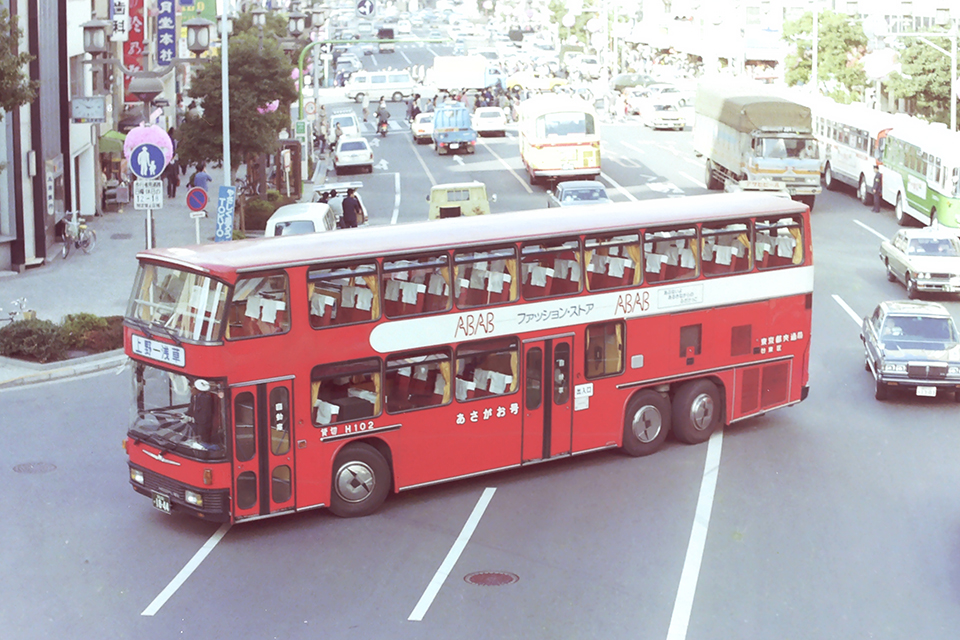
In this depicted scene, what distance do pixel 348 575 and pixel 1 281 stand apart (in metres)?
21.1

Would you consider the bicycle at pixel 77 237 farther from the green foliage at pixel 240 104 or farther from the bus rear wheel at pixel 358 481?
the bus rear wheel at pixel 358 481

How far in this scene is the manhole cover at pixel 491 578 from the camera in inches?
575

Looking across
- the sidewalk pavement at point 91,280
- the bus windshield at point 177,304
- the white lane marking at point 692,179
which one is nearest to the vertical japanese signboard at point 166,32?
the sidewalk pavement at point 91,280

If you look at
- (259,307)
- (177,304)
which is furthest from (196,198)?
(259,307)

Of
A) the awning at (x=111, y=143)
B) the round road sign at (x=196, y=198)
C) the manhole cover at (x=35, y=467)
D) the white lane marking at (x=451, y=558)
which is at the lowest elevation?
the white lane marking at (x=451, y=558)

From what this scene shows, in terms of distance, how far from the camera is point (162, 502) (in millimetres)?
16156

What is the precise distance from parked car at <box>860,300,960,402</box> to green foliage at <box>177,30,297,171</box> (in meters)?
22.8

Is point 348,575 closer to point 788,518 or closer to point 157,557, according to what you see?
point 157,557

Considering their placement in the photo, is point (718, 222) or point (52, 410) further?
point (52, 410)

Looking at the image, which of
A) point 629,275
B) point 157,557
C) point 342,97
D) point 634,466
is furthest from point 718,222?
point 342,97

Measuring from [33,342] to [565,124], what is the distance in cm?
2657

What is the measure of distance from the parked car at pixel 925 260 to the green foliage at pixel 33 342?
1860cm

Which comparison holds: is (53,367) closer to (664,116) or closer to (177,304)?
(177,304)

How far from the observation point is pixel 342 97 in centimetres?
9600
